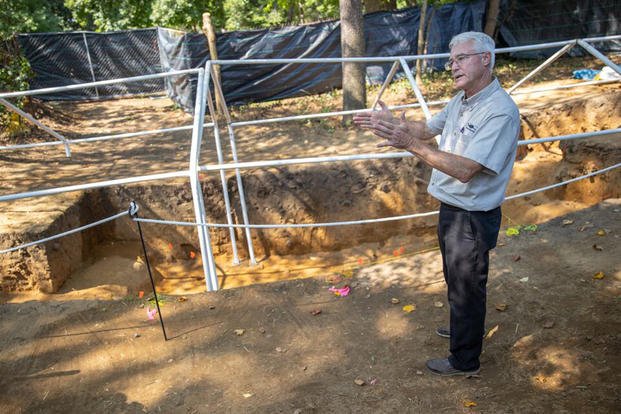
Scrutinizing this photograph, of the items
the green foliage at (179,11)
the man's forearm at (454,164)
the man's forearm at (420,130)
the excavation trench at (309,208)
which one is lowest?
the excavation trench at (309,208)

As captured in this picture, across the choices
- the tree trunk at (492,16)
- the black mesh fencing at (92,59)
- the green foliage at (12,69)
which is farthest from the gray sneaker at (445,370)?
the black mesh fencing at (92,59)

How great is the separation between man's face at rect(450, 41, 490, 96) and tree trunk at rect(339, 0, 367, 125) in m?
7.40

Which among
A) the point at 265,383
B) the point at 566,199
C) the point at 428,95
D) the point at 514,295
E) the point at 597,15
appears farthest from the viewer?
the point at 597,15

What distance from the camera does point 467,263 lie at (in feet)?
8.32

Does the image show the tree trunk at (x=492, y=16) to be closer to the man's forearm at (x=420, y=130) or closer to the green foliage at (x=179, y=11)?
the green foliage at (x=179, y=11)

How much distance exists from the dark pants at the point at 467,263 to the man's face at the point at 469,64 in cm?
66

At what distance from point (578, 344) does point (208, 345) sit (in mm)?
2469

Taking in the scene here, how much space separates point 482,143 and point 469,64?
410mm

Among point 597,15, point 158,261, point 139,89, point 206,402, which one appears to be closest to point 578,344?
point 206,402

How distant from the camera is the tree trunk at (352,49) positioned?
31.1 feet

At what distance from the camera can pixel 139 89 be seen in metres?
15.1

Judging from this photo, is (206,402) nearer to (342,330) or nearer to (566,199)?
(342,330)

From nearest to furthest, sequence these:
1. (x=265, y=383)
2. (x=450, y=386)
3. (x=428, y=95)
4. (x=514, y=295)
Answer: (x=450, y=386) → (x=265, y=383) → (x=514, y=295) → (x=428, y=95)

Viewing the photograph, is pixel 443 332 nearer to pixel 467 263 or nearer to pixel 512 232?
pixel 467 263
